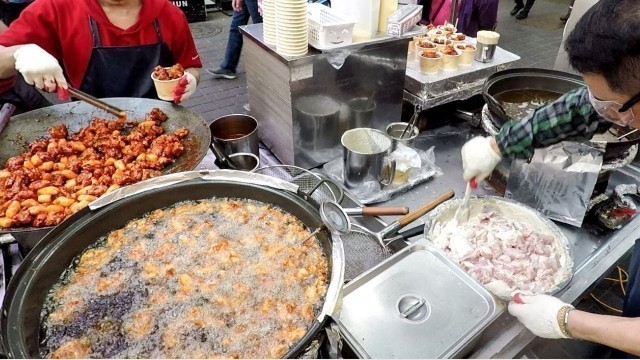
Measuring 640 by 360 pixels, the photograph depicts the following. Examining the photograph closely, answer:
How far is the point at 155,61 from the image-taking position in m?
2.76

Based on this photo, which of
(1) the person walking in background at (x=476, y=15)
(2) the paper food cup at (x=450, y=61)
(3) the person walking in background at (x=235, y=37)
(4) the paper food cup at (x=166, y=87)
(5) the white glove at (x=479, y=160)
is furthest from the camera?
(3) the person walking in background at (x=235, y=37)

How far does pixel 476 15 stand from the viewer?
484 cm

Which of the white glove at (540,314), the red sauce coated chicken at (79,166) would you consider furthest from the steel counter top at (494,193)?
the red sauce coated chicken at (79,166)

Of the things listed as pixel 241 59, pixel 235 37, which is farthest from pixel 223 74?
pixel 241 59

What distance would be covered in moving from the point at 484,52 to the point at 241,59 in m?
5.15

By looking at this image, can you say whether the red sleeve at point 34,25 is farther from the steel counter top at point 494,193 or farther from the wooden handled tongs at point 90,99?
the steel counter top at point 494,193

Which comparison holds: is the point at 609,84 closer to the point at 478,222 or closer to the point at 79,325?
the point at 478,222

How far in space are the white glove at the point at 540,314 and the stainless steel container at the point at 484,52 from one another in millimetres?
2144

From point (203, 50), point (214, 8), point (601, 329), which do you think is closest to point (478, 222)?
point (601, 329)

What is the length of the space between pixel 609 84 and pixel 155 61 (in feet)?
8.54

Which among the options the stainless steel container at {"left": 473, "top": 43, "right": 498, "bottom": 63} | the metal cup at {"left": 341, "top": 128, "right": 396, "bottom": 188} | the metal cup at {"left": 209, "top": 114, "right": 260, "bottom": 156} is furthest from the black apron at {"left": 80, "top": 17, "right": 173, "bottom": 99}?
the stainless steel container at {"left": 473, "top": 43, "right": 498, "bottom": 63}

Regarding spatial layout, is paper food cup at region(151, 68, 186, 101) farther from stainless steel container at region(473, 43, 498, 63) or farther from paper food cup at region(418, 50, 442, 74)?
stainless steel container at region(473, 43, 498, 63)

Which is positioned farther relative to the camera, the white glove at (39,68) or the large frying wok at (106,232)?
the white glove at (39,68)

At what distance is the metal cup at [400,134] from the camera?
2521 millimetres
